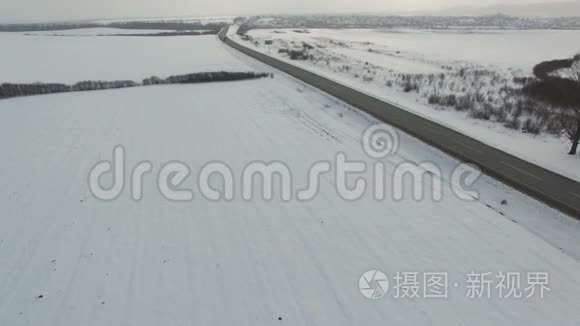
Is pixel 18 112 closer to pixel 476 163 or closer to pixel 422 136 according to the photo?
pixel 422 136
